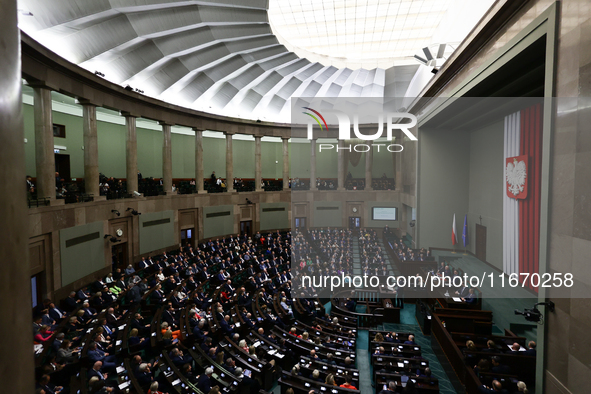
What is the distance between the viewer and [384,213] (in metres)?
7.41

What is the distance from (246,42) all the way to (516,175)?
13.2 meters

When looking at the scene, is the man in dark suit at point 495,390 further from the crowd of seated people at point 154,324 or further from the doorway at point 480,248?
the crowd of seated people at point 154,324

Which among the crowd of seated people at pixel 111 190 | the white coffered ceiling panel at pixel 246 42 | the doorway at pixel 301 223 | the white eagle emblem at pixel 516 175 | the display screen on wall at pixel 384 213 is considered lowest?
the doorway at pixel 301 223

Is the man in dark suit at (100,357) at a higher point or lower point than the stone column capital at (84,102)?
lower

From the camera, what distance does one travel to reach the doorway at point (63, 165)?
18.9 meters

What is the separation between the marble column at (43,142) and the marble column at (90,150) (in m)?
2.29

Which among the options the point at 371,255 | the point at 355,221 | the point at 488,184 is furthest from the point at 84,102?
the point at 488,184

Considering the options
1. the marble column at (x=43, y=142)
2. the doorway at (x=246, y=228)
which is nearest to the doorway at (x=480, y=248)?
the marble column at (x=43, y=142)

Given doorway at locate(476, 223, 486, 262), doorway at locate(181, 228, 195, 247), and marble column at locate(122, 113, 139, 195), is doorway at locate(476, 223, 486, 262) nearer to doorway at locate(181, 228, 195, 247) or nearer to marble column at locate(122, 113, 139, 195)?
marble column at locate(122, 113, 139, 195)

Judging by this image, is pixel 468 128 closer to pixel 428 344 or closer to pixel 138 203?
pixel 428 344

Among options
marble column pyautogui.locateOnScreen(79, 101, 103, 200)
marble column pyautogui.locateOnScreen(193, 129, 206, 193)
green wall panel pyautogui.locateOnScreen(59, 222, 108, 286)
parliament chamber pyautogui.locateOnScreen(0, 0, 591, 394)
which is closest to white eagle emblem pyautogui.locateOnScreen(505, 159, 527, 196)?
parliament chamber pyautogui.locateOnScreen(0, 0, 591, 394)

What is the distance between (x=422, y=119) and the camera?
25.3 feet

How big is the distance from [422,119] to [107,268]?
574 inches

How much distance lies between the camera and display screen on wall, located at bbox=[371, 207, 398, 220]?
7.02 metres
